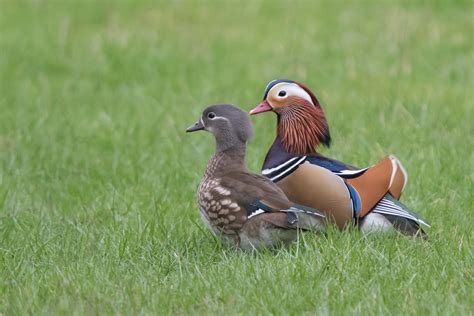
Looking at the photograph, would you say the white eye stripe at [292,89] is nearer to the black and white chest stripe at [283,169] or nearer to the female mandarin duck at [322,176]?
the female mandarin duck at [322,176]

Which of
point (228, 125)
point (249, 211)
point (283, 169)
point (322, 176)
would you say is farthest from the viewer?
point (228, 125)

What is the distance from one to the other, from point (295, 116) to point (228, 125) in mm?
399

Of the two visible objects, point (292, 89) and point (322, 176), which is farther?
point (292, 89)

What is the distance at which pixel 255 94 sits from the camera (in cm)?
972

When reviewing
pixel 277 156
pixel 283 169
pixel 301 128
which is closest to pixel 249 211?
pixel 283 169

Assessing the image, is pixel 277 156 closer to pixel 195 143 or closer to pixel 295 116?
pixel 295 116

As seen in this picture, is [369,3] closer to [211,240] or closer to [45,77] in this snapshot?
[45,77]

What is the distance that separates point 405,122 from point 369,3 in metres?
4.00

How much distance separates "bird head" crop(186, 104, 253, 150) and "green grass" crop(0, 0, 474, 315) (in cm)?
57

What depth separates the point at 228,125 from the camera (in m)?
6.24

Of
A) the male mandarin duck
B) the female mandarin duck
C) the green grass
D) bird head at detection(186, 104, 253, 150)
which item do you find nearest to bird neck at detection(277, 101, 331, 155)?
the female mandarin duck

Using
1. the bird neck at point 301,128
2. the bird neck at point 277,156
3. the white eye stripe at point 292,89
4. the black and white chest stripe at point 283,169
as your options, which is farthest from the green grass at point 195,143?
the white eye stripe at point 292,89

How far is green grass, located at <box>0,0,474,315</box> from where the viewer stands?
17.0 ft

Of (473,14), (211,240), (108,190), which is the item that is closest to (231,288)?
(211,240)
